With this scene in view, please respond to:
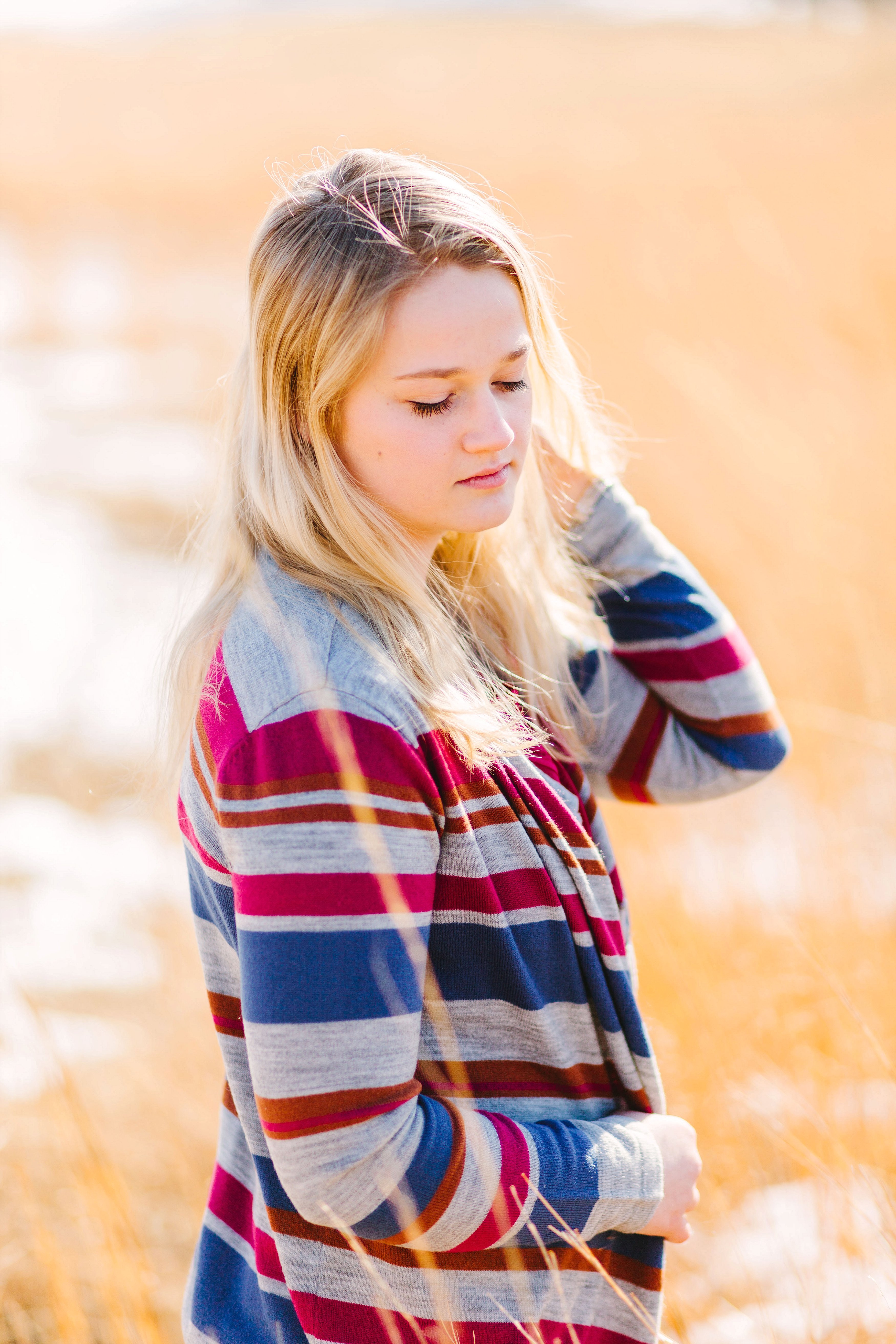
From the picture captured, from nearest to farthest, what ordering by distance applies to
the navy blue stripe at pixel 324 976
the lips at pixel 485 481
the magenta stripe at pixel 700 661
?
the navy blue stripe at pixel 324 976 → the lips at pixel 485 481 → the magenta stripe at pixel 700 661

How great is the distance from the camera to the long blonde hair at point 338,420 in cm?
92

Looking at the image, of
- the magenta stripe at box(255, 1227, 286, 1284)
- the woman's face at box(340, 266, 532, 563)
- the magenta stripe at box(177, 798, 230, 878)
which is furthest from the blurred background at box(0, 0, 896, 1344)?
the magenta stripe at box(255, 1227, 286, 1284)

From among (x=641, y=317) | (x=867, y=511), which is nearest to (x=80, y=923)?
(x=867, y=511)

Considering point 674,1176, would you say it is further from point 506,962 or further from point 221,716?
point 221,716

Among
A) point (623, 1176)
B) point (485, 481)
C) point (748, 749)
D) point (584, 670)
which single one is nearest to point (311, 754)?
point (485, 481)

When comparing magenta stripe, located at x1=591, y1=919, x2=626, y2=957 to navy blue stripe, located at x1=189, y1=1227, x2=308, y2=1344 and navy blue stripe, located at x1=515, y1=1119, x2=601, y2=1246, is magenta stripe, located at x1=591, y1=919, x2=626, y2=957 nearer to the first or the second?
navy blue stripe, located at x1=515, y1=1119, x2=601, y2=1246

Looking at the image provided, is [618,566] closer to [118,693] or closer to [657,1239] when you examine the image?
[657,1239]

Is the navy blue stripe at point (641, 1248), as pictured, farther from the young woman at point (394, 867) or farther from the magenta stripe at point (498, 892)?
the magenta stripe at point (498, 892)

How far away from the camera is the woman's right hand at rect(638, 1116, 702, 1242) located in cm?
95

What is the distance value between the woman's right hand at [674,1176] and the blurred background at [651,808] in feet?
0.97

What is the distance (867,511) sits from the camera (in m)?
3.51

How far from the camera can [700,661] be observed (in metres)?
1.29

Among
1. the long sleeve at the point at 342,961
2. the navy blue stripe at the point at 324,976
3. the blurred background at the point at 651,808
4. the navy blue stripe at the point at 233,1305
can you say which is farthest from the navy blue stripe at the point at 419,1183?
the blurred background at the point at 651,808

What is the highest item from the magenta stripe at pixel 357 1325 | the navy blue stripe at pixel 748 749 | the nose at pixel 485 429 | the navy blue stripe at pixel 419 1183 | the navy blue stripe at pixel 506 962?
the nose at pixel 485 429
